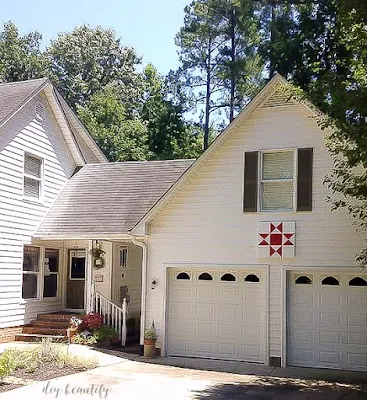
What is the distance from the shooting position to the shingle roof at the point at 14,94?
1632 centimetres

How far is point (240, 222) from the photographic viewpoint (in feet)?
46.5

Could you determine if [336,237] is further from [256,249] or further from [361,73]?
[361,73]

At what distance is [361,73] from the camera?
33.2 ft

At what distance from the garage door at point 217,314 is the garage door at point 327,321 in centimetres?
75

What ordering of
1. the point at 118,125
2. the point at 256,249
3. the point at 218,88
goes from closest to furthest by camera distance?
the point at 256,249 < the point at 218,88 < the point at 118,125

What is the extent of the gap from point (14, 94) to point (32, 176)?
8.15 feet

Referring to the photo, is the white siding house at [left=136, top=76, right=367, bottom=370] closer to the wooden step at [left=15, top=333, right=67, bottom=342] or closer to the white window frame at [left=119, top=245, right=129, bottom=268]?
the wooden step at [left=15, top=333, right=67, bottom=342]

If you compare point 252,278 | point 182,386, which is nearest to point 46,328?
point 252,278

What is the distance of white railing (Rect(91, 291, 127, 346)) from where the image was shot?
52.3 feet

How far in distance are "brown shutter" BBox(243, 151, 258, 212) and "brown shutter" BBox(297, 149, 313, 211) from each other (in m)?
1.03

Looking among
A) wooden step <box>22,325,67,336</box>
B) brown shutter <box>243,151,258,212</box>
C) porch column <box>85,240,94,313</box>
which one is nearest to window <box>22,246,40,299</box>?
wooden step <box>22,325,67,336</box>

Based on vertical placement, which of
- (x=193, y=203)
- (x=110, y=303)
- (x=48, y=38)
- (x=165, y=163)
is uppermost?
(x=48, y=38)

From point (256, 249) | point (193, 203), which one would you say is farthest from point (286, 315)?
point (193, 203)

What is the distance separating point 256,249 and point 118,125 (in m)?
25.8
